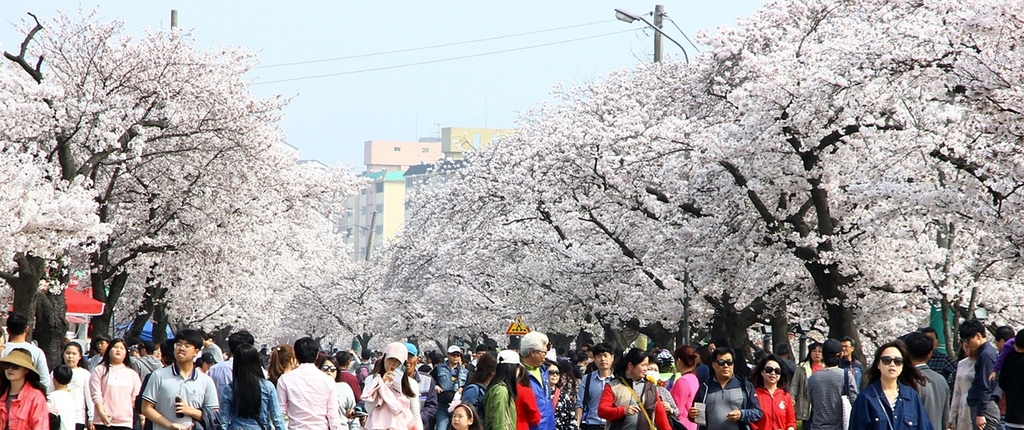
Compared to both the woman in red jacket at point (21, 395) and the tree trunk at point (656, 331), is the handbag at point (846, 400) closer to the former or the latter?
the woman in red jacket at point (21, 395)

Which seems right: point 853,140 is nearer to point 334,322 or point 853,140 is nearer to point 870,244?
point 870,244

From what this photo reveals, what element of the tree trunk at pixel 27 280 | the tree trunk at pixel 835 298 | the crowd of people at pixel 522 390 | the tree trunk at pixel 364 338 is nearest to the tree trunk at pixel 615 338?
the tree trunk at pixel 835 298

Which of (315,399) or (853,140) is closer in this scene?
(315,399)

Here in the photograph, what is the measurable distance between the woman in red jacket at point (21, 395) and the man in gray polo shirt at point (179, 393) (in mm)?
972

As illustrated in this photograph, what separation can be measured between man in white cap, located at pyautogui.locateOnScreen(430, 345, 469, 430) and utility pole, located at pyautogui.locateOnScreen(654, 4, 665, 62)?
15213 mm

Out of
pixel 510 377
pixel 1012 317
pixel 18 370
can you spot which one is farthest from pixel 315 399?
pixel 1012 317

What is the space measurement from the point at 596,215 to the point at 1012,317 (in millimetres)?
9876

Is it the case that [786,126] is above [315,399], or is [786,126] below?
above

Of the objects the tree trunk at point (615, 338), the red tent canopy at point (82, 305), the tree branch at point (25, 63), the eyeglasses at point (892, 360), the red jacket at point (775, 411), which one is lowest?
the red jacket at point (775, 411)

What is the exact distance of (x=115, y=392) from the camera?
13016mm

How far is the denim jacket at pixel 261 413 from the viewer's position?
9.50m

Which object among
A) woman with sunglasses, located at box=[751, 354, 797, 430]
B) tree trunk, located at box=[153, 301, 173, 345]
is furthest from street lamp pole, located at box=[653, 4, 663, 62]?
woman with sunglasses, located at box=[751, 354, 797, 430]

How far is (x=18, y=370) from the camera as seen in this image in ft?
30.0

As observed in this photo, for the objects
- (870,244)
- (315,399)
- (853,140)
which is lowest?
(315,399)
